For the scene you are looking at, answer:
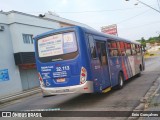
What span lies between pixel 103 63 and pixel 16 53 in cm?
1650

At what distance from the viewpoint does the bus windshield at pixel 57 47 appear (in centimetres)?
981

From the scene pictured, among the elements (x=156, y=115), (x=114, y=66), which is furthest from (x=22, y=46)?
(x=156, y=115)

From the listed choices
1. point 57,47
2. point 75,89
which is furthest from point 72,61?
point 75,89

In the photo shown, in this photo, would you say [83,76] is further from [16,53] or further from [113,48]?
[16,53]

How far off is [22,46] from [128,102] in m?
18.7

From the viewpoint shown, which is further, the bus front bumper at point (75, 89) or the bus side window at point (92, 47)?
the bus side window at point (92, 47)

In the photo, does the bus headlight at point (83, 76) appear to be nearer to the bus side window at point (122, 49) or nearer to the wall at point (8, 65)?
the bus side window at point (122, 49)

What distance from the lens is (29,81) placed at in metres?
28.2

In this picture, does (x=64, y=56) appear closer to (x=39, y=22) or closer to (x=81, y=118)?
(x=81, y=118)

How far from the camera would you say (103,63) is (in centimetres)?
1129

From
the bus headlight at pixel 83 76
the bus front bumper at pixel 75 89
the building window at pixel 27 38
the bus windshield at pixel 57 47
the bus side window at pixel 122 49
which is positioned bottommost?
the bus front bumper at pixel 75 89

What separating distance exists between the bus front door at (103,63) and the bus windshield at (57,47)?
155 cm

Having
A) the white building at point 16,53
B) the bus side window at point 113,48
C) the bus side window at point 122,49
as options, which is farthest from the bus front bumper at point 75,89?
the white building at point 16,53

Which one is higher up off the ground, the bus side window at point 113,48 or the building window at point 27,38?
the building window at point 27,38
